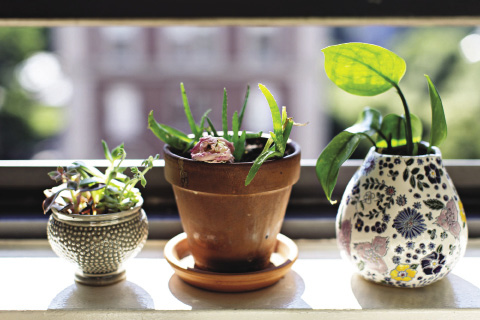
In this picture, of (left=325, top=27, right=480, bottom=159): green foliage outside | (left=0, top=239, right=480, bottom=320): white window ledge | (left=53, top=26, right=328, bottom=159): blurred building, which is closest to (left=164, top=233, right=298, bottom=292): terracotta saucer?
(left=0, top=239, right=480, bottom=320): white window ledge

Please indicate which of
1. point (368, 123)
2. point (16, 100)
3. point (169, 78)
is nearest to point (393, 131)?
point (368, 123)

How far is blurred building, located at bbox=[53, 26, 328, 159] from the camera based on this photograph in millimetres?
10117

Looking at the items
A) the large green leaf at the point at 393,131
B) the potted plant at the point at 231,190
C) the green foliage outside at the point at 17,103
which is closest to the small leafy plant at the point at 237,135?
the potted plant at the point at 231,190

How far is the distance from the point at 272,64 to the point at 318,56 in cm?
103

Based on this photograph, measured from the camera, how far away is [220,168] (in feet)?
1.27

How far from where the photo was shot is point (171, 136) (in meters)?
0.45

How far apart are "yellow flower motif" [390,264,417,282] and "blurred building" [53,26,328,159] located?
9535mm

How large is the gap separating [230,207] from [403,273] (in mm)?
159

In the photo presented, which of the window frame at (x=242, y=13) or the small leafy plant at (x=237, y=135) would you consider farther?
the window frame at (x=242, y=13)

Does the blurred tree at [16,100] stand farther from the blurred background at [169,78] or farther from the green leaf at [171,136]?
the green leaf at [171,136]

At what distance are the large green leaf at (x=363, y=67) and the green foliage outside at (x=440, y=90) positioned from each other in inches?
200

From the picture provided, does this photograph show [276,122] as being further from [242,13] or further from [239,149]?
[242,13]

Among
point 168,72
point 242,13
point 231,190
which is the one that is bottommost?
point 168,72

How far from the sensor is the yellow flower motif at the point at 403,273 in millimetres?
398
